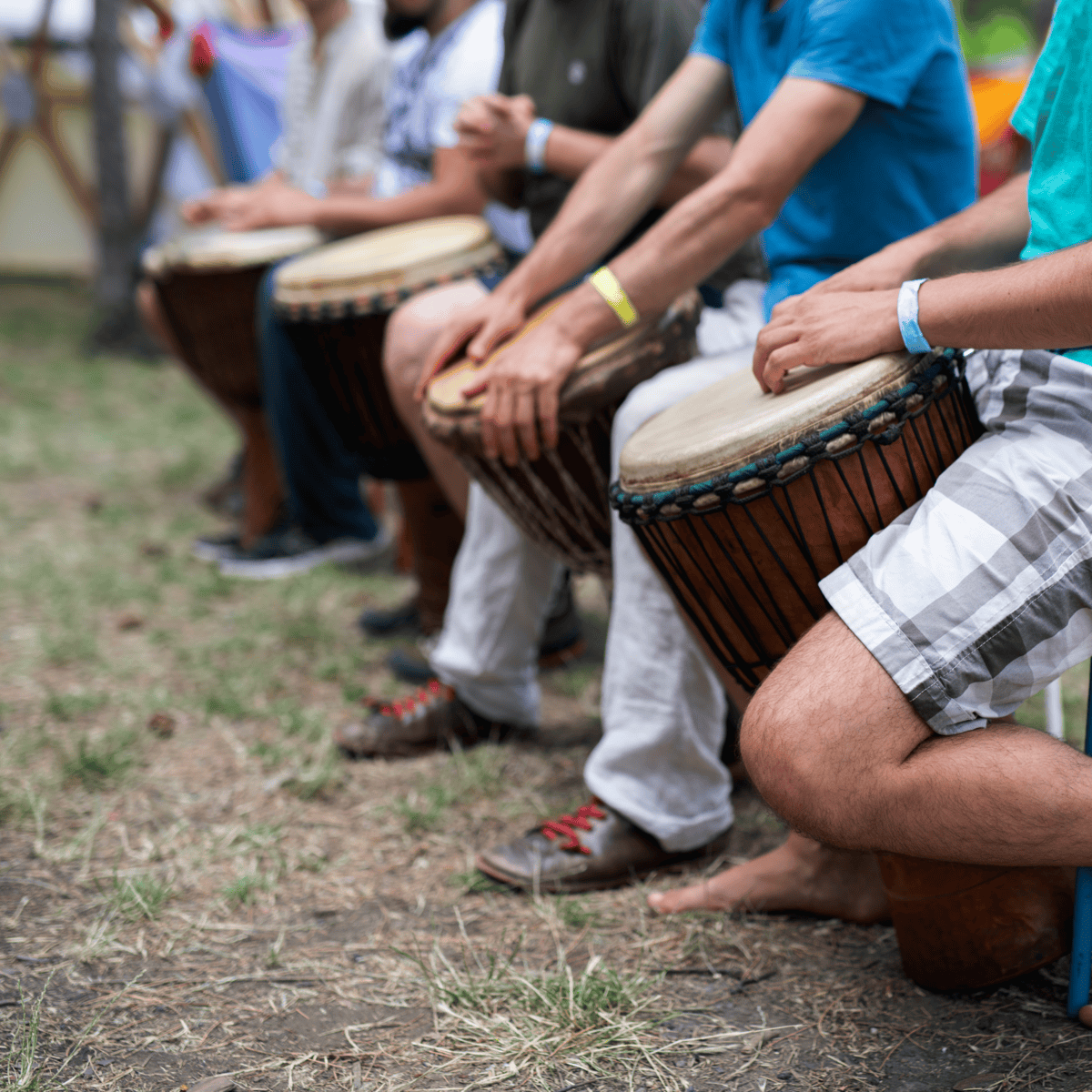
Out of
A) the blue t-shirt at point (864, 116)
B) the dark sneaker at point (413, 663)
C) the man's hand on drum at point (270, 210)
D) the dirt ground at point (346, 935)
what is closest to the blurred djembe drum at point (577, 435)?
the blue t-shirt at point (864, 116)

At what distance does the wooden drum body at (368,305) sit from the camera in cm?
235

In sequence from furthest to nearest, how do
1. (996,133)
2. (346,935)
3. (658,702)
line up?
(996,133) → (658,702) → (346,935)

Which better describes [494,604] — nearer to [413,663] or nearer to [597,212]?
[413,663]

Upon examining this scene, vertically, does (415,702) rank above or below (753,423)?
below

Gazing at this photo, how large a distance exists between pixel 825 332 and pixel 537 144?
1.05 m

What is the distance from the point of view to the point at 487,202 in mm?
2889

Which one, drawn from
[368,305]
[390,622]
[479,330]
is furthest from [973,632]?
[390,622]

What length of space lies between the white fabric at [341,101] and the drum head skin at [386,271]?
107 cm

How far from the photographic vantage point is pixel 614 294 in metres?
1.73

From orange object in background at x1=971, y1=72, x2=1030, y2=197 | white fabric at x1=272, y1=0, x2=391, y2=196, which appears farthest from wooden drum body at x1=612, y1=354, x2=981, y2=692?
orange object in background at x1=971, y1=72, x2=1030, y2=197

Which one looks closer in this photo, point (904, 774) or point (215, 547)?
point (904, 774)

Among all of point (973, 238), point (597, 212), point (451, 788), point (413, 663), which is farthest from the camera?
point (413, 663)

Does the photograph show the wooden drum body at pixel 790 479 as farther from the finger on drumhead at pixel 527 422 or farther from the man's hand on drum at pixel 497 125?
the man's hand on drum at pixel 497 125

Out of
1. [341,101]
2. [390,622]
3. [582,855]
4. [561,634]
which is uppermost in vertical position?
[341,101]
